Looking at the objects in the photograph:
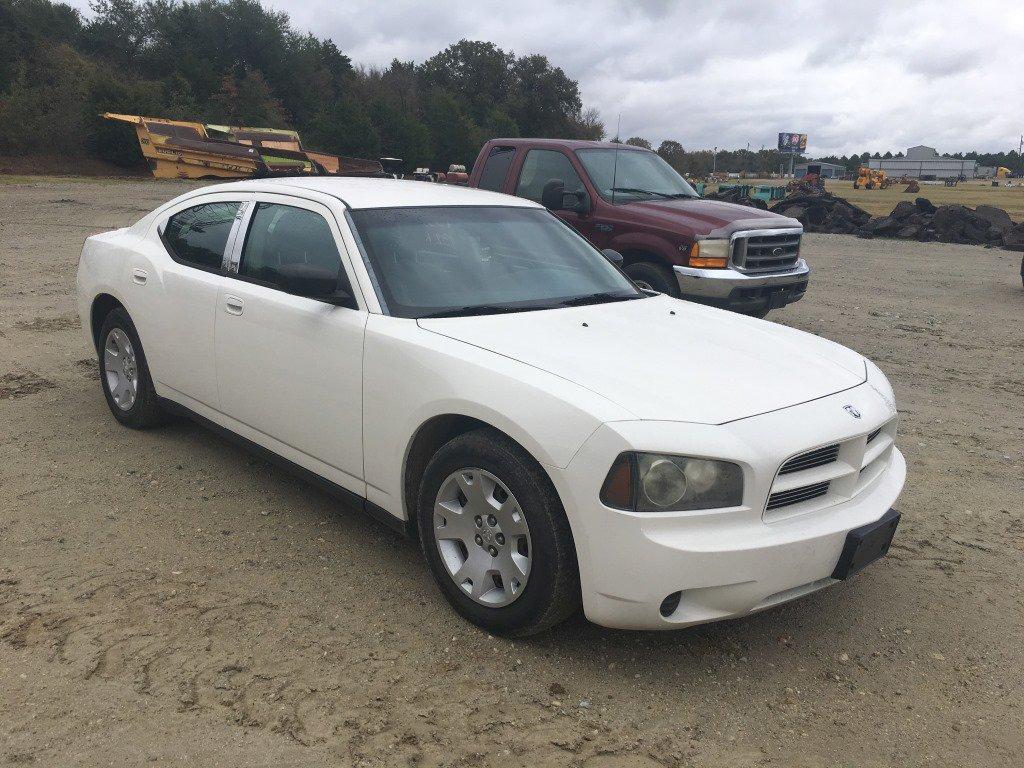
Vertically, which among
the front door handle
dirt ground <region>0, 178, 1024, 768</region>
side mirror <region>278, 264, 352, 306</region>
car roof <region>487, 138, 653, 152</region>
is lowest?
dirt ground <region>0, 178, 1024, 768</region>

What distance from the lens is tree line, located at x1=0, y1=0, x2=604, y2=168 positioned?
40062 mm

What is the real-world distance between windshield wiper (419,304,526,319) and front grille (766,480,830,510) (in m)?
1.40

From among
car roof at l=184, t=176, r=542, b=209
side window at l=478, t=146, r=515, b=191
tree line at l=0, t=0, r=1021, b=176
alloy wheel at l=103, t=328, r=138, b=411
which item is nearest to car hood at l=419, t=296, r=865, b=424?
car roof at l=184, t=176, r=542, b=209

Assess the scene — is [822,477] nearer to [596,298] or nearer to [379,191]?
[596,298]

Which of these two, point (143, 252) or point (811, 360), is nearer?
point (811, 360)

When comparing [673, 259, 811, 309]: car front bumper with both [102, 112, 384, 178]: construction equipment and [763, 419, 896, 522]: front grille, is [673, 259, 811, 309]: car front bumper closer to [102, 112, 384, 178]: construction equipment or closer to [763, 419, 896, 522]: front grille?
[763, 419, 896, 522]: front grille

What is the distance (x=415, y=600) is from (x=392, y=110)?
5339 cm

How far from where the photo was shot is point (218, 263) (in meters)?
4.50

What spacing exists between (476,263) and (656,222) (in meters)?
4.45

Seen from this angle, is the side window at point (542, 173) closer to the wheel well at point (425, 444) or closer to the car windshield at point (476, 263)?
the car windshield at point (476, 263)

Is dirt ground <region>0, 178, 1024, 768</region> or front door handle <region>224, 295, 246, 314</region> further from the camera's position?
front door handle <region>224, 295, 246, 314</region>

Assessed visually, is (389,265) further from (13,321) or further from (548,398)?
(13,321)

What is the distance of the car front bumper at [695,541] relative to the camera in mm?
2740

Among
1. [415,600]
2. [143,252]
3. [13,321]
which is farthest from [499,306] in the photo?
[13,321]
